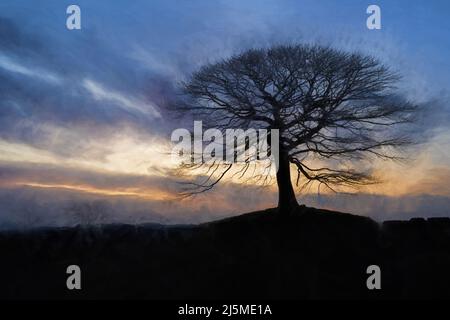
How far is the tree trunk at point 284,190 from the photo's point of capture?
1706 cm

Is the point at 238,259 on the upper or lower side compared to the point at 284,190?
lower

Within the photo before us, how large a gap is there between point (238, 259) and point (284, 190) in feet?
9.72

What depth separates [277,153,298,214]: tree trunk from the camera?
17.1 metres

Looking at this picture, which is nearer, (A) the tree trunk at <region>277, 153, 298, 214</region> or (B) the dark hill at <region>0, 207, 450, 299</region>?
(B) the dark hill at <region>0, 207, 450, 299</region>

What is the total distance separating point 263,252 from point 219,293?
6.69 ft

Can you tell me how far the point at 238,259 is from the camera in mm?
15344

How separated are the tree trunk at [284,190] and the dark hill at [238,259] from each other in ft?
1.04

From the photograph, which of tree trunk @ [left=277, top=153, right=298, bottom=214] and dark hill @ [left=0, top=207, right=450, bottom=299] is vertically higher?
tree trunk @ [left=277, top=153, right=298, bottom=214]

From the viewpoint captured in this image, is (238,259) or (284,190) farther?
(284,190)

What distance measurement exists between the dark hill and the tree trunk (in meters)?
0.32

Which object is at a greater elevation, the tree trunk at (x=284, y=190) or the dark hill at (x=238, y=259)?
the tree trunk at (x=284, y=190)
